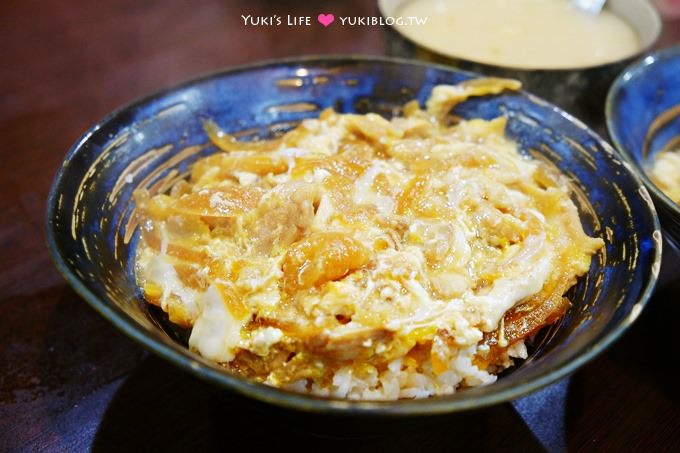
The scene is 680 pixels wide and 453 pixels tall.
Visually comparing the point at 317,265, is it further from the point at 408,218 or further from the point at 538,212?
the point at 538,212

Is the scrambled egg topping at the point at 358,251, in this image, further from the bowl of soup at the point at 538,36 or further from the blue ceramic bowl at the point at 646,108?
the bowl of soup at the point at 538,36

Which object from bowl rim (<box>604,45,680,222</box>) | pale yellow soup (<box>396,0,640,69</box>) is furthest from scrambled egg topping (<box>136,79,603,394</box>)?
pale yellow soup (<box>396,0,640,69</box>)

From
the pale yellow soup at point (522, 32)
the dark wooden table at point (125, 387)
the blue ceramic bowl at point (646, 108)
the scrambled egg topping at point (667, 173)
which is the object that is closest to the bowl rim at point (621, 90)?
the blue ceramic bowl at point (646, 108)

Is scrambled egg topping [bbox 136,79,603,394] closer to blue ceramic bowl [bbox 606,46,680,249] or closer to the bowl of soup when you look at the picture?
blue ceramic bowl [bbox 606,46,680,249]

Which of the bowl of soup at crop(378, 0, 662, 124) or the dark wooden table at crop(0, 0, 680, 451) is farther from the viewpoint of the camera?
the bowl of soup at crop(378, 0, 662, 124)

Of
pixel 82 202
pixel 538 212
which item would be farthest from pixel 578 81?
pixel 82 202
